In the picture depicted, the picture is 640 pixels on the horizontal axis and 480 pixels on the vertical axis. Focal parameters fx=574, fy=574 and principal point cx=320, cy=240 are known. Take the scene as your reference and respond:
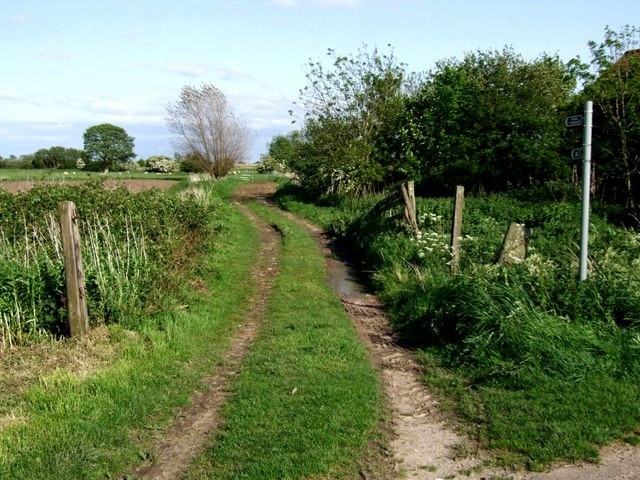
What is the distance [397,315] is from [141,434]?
476cm

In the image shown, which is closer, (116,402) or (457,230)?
(116,402)

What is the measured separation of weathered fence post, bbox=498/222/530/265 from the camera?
8.61 metres

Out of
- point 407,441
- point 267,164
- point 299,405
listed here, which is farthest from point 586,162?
point 267,164

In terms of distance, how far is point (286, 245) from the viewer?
16141mm

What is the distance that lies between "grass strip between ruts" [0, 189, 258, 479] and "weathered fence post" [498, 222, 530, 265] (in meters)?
4.23

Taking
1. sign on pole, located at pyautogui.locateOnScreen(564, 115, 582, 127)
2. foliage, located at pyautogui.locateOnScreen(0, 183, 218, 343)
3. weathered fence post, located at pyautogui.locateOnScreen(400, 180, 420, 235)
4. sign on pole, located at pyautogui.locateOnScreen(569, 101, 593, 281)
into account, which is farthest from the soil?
weathered fence post, located at pyautogui.locateOnScreen(400, 180, 420, 235)

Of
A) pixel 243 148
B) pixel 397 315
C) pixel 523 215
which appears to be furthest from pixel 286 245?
pixel 243 148

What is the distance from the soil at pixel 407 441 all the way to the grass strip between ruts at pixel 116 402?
8.9 inches

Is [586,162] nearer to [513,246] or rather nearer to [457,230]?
[513,246]

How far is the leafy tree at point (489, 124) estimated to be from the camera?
18.9 meters

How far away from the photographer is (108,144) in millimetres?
69062

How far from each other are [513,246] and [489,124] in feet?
38.6

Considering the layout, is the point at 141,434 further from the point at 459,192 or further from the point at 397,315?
the point at 459,192

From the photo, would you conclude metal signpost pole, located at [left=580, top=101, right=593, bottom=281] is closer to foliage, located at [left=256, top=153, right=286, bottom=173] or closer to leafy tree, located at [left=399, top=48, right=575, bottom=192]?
leafy tree, located at [left=399, top=48, right=575, bottom=192]
